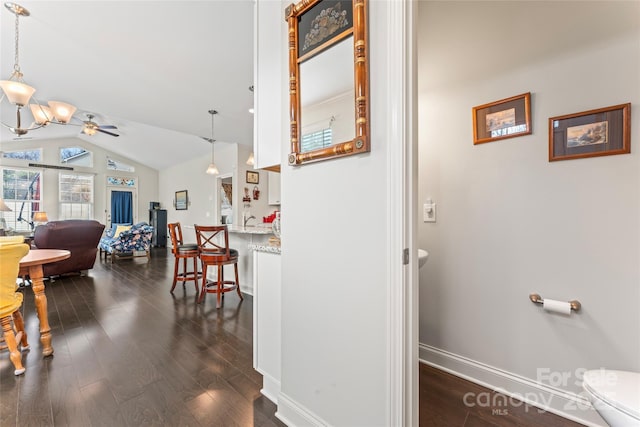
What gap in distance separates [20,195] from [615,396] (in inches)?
437

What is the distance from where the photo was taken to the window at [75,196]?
7.68 m

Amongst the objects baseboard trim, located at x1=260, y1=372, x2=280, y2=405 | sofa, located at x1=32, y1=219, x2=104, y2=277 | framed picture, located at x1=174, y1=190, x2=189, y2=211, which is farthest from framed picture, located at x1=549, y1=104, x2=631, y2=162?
framed picture, located at x1=174, y1=190, x2=189, y2=211

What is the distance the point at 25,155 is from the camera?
7160 millimetres

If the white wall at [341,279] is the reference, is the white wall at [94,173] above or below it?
above

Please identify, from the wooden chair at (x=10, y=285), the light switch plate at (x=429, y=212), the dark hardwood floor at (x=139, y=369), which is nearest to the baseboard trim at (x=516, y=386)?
the light switch plate at (x=429, y=212)

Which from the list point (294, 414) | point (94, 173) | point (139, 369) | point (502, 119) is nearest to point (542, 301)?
point (502, 119)

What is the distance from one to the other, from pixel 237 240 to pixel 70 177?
7599 mm

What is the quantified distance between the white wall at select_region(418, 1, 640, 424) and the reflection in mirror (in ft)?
3.18

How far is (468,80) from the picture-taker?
1671mm

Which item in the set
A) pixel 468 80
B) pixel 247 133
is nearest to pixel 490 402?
pixel 468 80

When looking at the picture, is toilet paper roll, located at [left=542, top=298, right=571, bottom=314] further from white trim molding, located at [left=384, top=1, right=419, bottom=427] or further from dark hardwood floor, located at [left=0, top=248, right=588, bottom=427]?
white trim molding, located at [left=384, top=1, right=419, bottom=427]

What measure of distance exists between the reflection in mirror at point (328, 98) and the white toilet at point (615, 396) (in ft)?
4.07

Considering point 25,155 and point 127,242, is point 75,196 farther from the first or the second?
point 127,242

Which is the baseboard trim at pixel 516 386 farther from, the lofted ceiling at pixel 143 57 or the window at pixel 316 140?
the lofted ceiling at pixel 143 57
